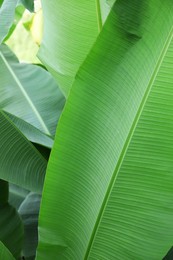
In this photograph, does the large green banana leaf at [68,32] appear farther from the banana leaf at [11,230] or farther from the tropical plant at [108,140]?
the banana leaf at [11,230]

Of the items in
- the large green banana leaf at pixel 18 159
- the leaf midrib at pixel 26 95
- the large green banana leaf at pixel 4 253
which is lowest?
the large green banana leaf at pixel 4 253

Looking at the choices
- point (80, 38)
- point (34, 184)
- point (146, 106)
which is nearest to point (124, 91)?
point (146, 106)

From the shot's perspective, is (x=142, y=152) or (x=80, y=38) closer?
(x=142, y=152)

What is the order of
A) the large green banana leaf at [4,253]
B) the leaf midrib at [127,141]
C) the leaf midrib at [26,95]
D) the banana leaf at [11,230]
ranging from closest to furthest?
1. the leaf midrib at [127,141]
2. the large green banana leaf at [4,253]
3. the banana leaf at [11,230]
4. the leaf midrib at [26,95]

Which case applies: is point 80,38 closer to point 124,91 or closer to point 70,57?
point 70,57

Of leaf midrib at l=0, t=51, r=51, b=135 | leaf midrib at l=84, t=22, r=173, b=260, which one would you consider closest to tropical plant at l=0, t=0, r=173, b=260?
leaf midrib at l=84, t=22, r=173, b=260

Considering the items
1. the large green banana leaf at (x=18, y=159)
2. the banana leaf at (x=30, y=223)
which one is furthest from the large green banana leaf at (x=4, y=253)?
the banana leaf at (x=30, y=223)
